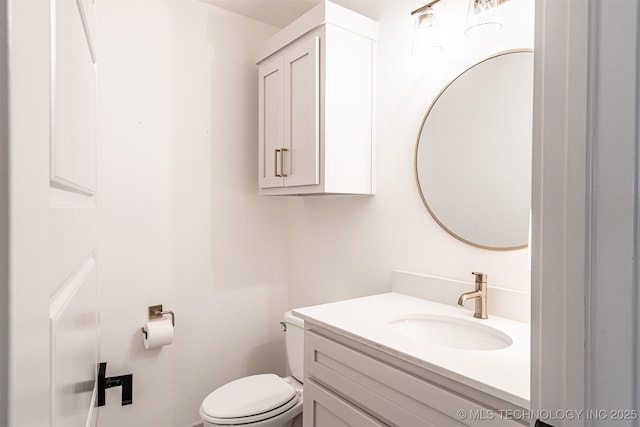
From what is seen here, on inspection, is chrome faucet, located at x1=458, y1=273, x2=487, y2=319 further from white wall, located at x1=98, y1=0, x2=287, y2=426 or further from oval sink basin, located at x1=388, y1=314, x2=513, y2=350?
white wall, located at x1=98, y1=0, x2=287, y2=426

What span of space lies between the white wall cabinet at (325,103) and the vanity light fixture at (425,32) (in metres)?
0.29

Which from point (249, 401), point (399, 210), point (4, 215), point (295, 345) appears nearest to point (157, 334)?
point (249, 401)

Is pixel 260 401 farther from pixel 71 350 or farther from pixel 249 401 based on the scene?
pixel 71 350

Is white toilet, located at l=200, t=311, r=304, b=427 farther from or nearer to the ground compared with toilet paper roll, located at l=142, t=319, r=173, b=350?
nearer to the ground

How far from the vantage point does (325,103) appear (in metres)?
1.66

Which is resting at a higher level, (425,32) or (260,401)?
(425,32)

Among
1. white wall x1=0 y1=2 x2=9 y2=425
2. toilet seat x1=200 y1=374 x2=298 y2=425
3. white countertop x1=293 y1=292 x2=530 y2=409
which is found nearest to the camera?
white wall x1=0 y1=2 x2=9 y2=425

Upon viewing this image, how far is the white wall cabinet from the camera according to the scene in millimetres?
1677

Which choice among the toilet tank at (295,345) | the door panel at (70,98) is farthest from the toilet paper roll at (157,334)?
the door panel at (70,98)

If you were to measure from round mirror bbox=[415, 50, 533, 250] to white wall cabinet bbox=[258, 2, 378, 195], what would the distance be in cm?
30

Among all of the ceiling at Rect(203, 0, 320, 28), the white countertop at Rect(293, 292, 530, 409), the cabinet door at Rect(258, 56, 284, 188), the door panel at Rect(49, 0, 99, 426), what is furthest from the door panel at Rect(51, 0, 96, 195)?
the ceiling at Rect(203, 0, 320, 28)

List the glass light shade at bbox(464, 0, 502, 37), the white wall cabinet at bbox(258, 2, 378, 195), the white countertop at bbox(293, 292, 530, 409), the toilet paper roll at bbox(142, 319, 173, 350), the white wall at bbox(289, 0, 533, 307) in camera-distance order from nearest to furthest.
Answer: the white countertop at bbox(293, 292, 530, 409)
the glass light shade at bbox(464, 0, 502, 37)
the white wall at bbox(289, 0, 533, 307)
the white wall cabinet at bbox(258, 2, 378, 195)
the toilet paper roll at bbox(142, 319, 173, 350)

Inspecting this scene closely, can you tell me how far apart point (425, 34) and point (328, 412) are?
1.51 m

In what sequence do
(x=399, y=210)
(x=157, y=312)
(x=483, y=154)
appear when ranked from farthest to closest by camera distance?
(x=157, y=312), (x=399, y=210), (x=483, y=154)
